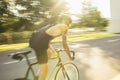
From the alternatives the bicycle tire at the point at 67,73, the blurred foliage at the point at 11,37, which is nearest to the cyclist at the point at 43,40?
the bicycle tire at the point at 67,73

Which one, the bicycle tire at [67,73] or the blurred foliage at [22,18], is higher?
the blurred foliage at [22,18]

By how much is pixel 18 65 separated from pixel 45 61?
4.40m

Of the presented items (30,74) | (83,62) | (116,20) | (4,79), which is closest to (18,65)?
(4,79)

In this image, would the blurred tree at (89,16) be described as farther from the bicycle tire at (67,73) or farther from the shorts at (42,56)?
the shorts at (42,56)


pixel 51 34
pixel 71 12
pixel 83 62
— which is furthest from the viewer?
pixel 83 62

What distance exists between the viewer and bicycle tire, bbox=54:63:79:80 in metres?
6.20

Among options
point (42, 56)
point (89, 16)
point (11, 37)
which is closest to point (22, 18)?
point (11, 37)

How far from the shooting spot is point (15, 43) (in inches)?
459

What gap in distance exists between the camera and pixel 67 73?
6.55 metres

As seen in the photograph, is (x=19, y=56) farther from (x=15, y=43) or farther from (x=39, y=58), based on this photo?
(x=15, y=43)

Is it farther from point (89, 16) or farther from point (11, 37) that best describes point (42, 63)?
point (89, 16)

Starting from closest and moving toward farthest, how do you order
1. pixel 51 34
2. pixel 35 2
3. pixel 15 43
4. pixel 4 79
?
pixel 51 34 < pixel 4 79 < pixel 15 43 < pixel 35 2

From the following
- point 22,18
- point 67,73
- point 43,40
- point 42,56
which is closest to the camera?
point 43,40

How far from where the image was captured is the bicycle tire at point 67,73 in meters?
6.20
